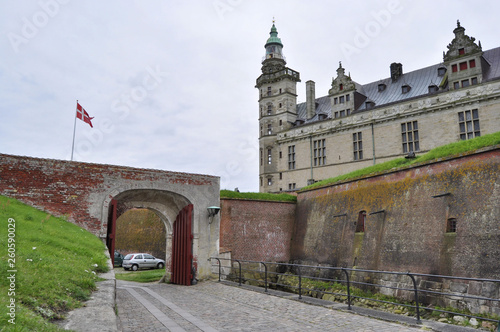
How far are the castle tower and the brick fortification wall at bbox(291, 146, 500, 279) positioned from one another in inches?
778

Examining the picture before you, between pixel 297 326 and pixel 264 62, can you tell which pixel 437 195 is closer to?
pixel 297 326

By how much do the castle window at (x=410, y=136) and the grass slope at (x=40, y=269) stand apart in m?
25.6

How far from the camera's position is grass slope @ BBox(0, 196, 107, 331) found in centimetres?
442

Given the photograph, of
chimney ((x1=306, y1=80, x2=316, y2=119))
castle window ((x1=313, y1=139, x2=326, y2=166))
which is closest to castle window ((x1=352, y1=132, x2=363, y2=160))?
castle window ((x1=313, y1=139, x2=326, y2=166))

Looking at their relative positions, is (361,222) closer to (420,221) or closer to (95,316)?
(420,221)

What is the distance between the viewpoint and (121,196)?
52.9ft

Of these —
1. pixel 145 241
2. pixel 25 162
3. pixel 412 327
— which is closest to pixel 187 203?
pixel 25 162

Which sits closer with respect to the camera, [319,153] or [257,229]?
[257,229]

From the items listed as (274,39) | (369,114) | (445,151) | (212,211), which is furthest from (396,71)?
(212,211)

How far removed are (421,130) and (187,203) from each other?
831 inches

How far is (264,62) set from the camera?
42.7 meters

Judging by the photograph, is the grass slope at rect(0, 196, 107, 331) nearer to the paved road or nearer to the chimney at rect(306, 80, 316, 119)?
the paved road

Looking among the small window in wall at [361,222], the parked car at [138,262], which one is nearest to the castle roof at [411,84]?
the small window in wall at [361,222]

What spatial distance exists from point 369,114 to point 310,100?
8.92 meters
